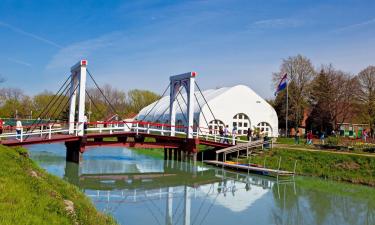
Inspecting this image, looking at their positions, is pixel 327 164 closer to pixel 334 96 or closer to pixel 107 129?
pixel 107 129

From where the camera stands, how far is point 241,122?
50.6m

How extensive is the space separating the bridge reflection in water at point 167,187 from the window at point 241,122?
1683 centimetres

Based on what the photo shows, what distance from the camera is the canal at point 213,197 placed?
54.5 ft

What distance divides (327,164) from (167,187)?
10981 mm

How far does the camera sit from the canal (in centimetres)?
1662

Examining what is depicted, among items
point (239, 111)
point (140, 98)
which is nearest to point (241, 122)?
point (239, 111)

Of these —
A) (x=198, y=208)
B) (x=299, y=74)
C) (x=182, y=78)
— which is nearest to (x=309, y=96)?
(x=299, y=74)

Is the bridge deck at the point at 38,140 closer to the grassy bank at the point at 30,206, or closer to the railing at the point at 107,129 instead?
the railing at the point at 107,129

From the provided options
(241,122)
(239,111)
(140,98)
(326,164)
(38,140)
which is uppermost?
(140,98)

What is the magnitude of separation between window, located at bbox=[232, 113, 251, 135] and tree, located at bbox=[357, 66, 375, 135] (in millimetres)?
14920

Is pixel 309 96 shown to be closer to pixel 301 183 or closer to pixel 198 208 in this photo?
pixel 301 183

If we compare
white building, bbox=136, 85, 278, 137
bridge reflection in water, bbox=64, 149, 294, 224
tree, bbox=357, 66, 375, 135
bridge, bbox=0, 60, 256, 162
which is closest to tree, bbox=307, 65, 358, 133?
tree, bbox=357, 66, 375, 135

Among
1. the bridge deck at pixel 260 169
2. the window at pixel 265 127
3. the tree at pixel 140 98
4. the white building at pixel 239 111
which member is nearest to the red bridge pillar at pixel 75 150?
the bridge deck at pixel 260 169

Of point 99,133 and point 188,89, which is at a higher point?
point 188,89
